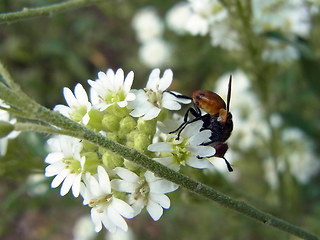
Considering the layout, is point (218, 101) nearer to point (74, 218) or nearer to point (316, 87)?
point (316, 87)

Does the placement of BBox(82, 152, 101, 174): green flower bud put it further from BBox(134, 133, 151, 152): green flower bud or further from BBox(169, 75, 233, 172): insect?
BBox(169, 75, 233, 172): insect

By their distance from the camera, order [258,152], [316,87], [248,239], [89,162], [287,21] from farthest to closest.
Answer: [248,239], [258,152], [316,87], [287,21], [89,162]

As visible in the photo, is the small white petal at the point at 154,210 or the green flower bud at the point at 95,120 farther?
the green flower bud at the point at 95,120

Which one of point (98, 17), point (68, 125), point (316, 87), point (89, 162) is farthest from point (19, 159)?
point (98, 17)

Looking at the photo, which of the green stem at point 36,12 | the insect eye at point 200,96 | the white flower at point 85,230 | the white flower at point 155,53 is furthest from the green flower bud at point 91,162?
the white flower at point 155,53

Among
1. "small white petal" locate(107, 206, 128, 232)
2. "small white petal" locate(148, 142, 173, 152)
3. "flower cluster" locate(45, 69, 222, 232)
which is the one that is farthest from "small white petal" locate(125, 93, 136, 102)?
"small white petal" locate(107, 206, 128, 232)

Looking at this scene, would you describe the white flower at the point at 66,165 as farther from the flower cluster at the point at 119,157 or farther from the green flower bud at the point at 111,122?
the green flower bud at the point at 111,122
